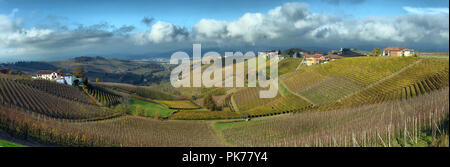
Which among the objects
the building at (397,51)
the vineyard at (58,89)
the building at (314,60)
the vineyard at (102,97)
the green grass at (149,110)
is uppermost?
the building at (397,51)

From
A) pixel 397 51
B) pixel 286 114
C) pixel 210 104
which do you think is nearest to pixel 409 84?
pixel 286 114

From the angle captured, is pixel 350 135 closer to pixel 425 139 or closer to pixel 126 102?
pixel 425 139

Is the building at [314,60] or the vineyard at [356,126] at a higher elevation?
the building at [314,60]

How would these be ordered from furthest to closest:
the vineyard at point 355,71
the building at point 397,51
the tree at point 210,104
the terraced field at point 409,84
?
1. the building at point 397,51
2. the tree at point 210,104
3. the vineyard at point 355,71
4. the terraced field at point 409,84

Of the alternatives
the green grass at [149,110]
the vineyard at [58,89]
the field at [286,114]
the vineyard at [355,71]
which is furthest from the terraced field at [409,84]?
the vineyard at [58,89]

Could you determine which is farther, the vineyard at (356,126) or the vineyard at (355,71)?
the vineyard at (355,71)

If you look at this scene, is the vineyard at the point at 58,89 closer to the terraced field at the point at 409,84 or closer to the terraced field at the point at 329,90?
the terraced field at the point at 329,90
